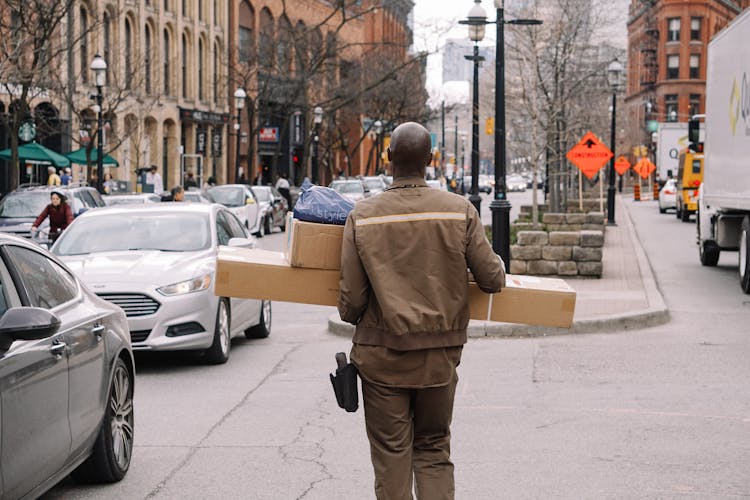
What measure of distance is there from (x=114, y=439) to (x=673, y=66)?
10254cm

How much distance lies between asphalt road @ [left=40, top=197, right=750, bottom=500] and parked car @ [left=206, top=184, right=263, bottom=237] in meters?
20.0

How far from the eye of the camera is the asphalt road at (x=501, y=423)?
692 cm

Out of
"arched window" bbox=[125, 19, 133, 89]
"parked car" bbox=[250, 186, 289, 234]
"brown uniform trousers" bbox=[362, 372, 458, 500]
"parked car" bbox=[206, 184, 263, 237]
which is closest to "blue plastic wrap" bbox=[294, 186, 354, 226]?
"brown uniform trousers" bbox=[362, 372, 458, 500]

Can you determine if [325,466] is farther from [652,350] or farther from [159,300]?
[652,350]

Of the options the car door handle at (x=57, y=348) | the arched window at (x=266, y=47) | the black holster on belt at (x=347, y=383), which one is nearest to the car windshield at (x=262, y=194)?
the arched window at (x=266, y=47)

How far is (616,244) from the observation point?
97.6ft

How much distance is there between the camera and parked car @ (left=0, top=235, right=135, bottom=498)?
17.0 ft

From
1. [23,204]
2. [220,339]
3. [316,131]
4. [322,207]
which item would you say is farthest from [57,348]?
[316,131]

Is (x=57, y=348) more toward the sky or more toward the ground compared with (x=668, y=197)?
more toward the sky

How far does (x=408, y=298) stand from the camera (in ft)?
16.2

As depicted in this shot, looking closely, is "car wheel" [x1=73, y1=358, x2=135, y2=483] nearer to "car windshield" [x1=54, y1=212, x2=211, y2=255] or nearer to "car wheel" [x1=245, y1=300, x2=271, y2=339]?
"car windshield" [x1=54, y1=212, x2=211, y2=255]

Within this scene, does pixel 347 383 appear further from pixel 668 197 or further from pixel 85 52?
pixel 668 197

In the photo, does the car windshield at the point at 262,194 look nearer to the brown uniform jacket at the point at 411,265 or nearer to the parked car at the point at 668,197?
the parked car at the point at 668,197

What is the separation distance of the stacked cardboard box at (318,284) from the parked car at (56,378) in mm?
847
